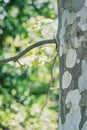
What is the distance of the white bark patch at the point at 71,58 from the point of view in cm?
169

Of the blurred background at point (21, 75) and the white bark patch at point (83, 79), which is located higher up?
the white bark patch at point (83, 79)

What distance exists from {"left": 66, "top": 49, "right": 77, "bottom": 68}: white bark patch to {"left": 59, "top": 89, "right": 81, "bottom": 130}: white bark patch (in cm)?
9

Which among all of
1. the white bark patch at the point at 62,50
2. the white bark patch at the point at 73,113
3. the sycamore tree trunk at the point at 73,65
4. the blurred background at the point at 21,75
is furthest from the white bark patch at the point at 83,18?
the blurred background at the point at 21,75

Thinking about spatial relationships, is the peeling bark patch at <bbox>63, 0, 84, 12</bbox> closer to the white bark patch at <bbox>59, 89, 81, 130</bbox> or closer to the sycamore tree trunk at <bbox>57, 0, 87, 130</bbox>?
the sycamore tree trunk at <bbox>57, 0, 87, 130</bbox>

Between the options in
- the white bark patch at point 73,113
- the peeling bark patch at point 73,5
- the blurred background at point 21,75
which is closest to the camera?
the white bark patch at point 73,113

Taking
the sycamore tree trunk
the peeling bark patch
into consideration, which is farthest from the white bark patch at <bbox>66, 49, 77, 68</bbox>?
the peeling bark patch

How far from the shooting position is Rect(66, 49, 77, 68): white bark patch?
1.69 meters

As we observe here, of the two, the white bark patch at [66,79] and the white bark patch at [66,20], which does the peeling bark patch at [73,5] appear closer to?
the white bark patch at [66,20]

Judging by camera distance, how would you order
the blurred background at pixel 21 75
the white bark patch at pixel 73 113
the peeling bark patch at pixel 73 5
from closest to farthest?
1. the white bark patch at pixel 73 113
2. the peeling bark patch at pixel 73 5
3. the blurred background at pixel 21 75

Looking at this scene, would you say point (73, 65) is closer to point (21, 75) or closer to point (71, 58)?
point (71, 58)

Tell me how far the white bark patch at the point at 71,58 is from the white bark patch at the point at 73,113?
0.09 m

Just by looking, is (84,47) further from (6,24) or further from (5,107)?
(6,24)

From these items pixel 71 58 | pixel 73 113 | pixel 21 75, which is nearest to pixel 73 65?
pixel 71 58

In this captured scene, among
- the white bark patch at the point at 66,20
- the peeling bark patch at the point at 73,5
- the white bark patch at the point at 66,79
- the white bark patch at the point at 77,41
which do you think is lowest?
the white bark patch at the point at 66,79
